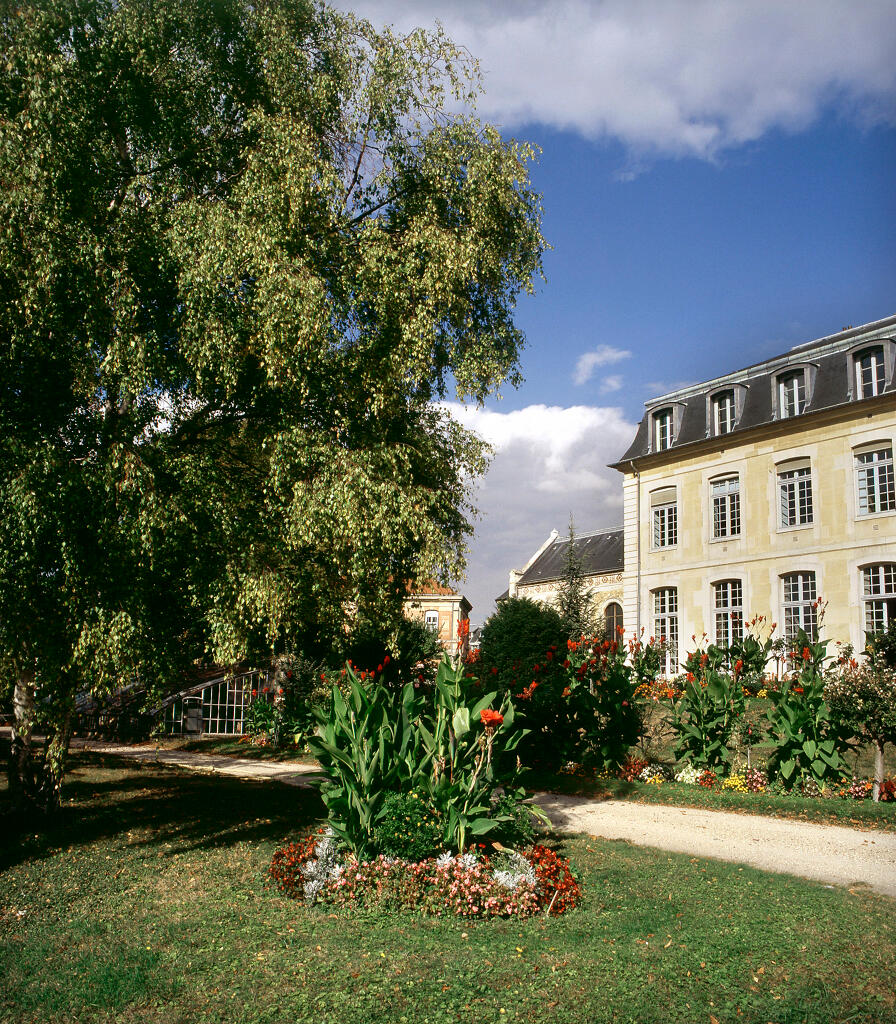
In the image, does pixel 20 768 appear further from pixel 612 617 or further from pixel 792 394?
pixel 612 617

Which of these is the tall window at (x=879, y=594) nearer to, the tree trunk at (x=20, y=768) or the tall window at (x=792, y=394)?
the tall window at (x=792, y=394)

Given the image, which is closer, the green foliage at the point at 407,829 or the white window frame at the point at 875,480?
the green foliage at the point at 407,829

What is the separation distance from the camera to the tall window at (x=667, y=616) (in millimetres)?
26266

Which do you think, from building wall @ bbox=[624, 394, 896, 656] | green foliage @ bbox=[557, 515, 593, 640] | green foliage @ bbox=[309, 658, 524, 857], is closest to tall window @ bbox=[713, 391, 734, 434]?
building wall @ bbox=[624, 394, 896, 656]

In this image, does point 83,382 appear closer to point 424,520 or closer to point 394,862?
point 424,520

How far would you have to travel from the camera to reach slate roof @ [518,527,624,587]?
3622 cm

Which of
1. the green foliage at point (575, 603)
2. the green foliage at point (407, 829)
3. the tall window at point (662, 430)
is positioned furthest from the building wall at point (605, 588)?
the green foliage at point (407, 829)

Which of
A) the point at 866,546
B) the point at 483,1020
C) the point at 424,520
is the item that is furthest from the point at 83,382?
the point at 866,546

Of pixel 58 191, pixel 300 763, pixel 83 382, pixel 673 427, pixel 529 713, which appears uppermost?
pixel 673 427

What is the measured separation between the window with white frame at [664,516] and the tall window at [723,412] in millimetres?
2591

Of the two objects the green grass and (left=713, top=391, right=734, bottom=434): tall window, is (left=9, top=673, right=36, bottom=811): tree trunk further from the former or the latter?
(left=713, top=391, right=734, bottom=434): tall window

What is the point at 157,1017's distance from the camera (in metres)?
3.76

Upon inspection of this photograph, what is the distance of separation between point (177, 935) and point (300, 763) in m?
8.67

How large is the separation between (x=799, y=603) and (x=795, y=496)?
3170mm
